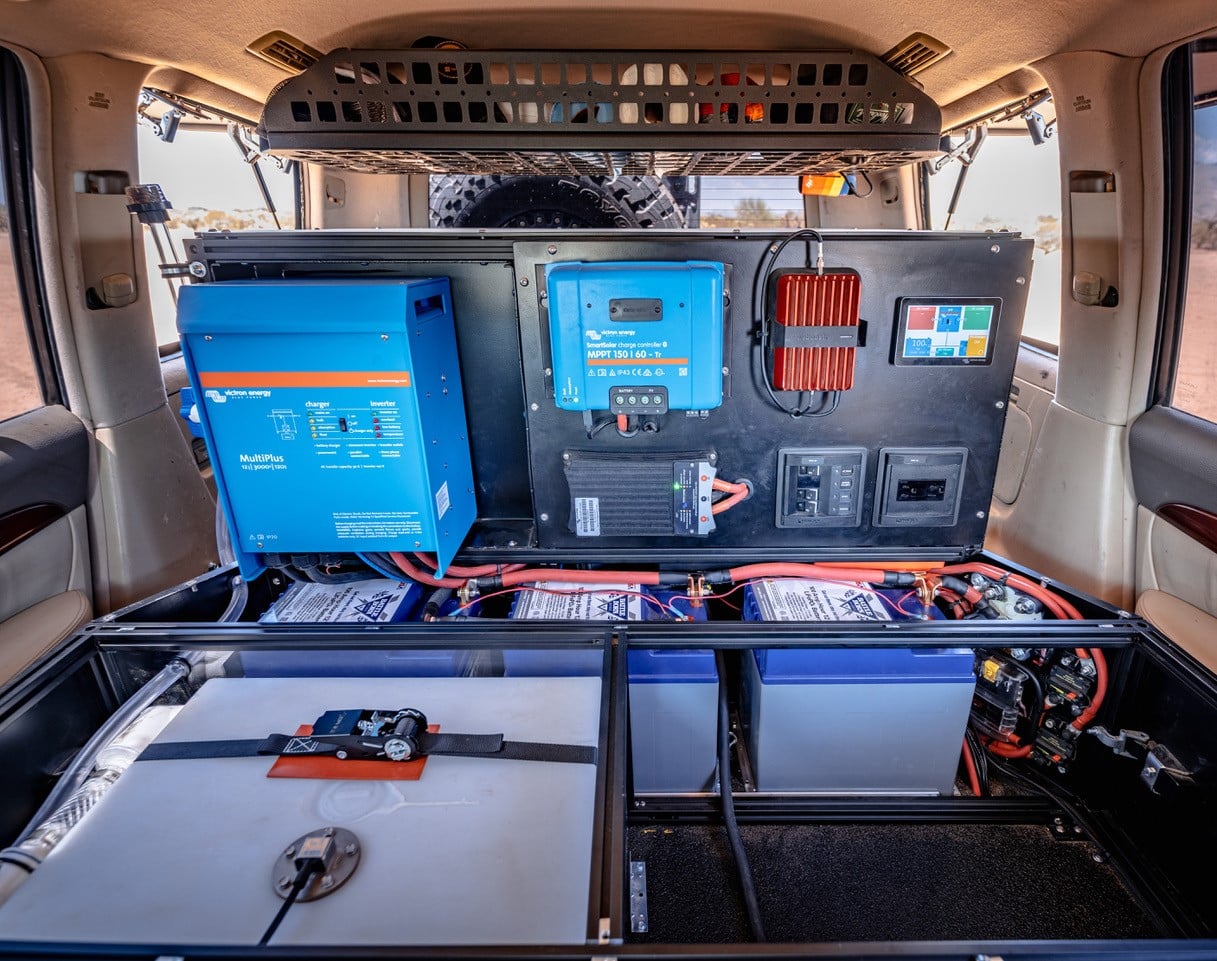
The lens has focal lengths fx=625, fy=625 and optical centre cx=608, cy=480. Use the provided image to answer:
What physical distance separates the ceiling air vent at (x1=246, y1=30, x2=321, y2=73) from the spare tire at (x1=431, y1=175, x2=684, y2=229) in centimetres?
134

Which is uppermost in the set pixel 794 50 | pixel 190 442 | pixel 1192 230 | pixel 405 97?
pixel 794 50

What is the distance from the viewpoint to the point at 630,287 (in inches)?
60.7

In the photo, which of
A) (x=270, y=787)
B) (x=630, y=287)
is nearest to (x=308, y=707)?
(x=270, y=787)

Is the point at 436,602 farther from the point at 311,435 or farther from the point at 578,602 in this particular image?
the point at 311,435

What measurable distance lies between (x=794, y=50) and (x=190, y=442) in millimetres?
2802

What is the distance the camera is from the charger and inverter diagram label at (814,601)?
1735 millimetres

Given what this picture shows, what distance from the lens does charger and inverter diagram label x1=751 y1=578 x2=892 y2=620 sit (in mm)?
→ 1735

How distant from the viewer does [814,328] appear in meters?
1.60

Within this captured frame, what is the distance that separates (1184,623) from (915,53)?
1849mm

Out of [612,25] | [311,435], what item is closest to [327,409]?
[311,435]

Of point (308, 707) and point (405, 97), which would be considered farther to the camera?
point (405, 97)

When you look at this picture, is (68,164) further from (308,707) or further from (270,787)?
(270,787)

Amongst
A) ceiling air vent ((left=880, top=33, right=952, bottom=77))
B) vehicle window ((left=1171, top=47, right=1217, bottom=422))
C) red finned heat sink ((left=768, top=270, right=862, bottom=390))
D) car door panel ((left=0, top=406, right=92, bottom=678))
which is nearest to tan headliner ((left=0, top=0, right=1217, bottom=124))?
ceiling air vent ((left=880, top=33, right=952, bottom=77))

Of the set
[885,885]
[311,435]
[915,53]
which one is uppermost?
[915,53]
